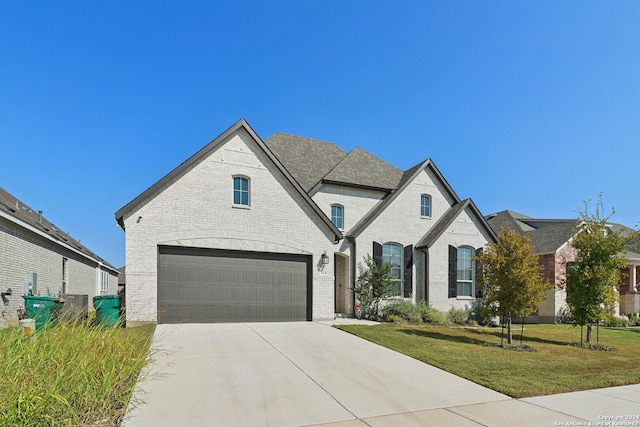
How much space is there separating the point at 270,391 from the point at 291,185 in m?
9.68

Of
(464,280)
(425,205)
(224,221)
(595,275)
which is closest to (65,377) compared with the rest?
(224,221)

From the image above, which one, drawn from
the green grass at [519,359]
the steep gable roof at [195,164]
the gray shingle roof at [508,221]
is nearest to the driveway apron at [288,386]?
the green grass at [519,359]

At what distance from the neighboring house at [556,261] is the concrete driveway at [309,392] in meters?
14.1

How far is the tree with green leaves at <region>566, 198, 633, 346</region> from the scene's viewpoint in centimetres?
1104

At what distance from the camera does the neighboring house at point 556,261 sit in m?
20.5

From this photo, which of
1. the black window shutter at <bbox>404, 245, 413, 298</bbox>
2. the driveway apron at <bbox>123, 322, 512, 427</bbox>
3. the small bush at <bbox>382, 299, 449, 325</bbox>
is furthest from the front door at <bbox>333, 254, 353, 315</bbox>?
the driveway apron at <bbox>123, 322, 512, 427</bbox>

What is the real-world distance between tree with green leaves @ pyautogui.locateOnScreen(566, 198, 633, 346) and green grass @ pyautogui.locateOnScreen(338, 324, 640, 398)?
111 cm

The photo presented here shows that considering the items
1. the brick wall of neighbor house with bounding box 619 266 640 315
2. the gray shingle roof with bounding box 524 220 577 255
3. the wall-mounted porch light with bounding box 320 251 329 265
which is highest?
the gray shingle roof with bounding box 524 220 577 255

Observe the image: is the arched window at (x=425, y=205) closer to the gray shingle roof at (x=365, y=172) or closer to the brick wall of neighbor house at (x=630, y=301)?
the gray shingle roof at (x=365, y=172)

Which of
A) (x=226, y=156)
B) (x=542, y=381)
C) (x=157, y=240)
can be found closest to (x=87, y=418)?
(x=542, y=381)

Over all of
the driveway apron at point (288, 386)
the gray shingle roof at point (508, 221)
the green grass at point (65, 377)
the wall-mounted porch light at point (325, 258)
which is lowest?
the driveway apron at point (288, 386)

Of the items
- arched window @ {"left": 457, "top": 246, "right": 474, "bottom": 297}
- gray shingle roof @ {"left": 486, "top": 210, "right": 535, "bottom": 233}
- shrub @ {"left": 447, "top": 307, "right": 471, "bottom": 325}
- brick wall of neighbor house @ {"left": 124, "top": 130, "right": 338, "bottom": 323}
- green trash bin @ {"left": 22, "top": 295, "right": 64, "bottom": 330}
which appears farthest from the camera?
gray shingle roof @ {"left": 486, "top": 210, "right": 535, "bottom": 233}

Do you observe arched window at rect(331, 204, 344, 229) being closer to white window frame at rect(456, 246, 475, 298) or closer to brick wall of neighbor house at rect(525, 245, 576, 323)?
white window frame at rect(456, 246, 475, 298)

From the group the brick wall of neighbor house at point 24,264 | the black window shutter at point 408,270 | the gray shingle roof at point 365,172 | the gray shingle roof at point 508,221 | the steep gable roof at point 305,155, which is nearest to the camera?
the brick wall of neighbor house at point 24,264
